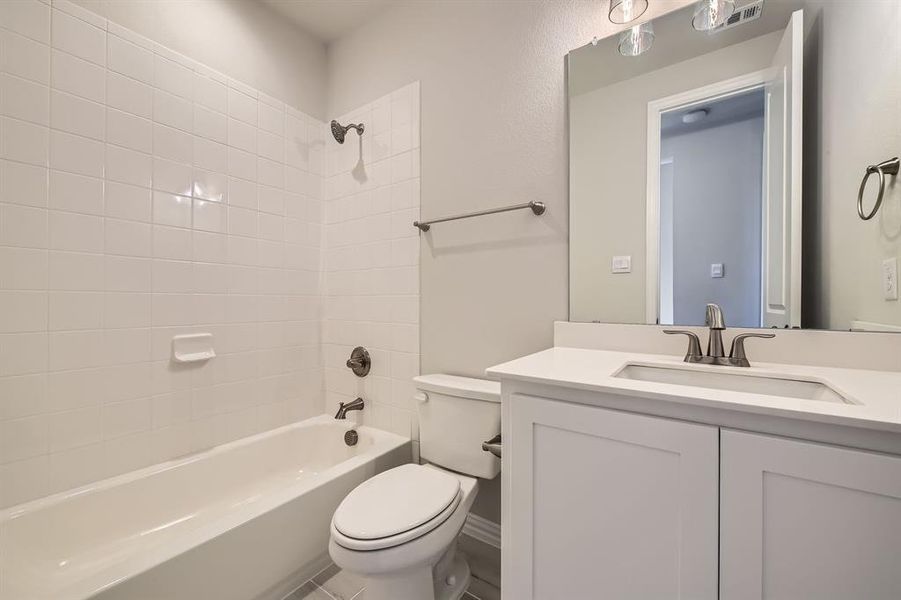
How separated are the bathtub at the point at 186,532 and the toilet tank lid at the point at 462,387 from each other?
42 cm

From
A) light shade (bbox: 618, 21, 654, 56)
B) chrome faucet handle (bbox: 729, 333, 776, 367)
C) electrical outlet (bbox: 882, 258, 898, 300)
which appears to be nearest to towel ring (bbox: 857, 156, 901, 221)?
electrical outlet (bbox: 882, 258, 898, 300)

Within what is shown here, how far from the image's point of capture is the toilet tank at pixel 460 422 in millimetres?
1338

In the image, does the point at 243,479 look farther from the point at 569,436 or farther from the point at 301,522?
the point at 569,436

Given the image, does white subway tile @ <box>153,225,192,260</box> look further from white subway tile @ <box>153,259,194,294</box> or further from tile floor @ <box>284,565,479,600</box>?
tile floor @ <box>284,565,479,600</box>

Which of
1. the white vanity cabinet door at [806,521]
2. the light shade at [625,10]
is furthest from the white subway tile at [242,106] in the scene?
the white vanity cabinet door at [806,521]

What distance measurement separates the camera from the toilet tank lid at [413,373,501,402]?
4.40ft

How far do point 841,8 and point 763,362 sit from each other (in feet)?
3.13

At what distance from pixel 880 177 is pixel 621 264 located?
0.62 meters

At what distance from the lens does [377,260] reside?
6.31 feet

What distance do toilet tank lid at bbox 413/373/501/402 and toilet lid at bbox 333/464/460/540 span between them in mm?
289

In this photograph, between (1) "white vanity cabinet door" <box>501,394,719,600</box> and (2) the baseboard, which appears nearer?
(1) "white vanity cabinet door" <box>501,394,719,600</box>

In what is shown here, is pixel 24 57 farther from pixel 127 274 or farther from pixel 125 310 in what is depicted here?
pixel 125 310

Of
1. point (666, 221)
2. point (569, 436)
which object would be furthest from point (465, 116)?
point (569, 436)

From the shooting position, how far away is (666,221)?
3.94 ft
